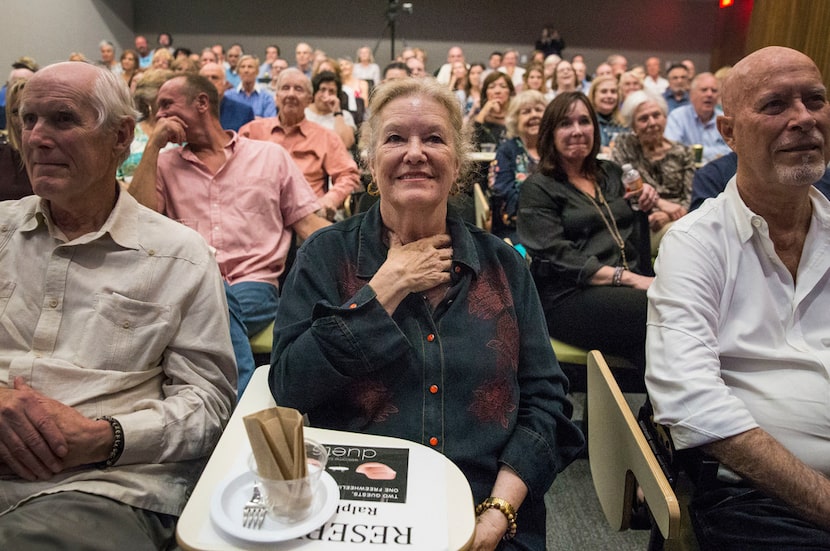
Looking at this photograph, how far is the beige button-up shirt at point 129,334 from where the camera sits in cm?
118

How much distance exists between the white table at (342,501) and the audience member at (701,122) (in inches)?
185

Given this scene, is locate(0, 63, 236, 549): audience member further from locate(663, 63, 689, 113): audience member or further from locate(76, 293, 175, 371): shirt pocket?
locate(663, 63, 689, 113): audience member

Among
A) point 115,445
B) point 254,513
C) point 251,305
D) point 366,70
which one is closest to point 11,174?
point 251,305

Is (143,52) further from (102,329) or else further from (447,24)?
(102,329)

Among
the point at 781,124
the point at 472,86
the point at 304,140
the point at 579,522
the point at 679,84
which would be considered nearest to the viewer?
the point at 781,124

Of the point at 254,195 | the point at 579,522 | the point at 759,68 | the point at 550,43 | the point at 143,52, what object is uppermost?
the point at 550,43

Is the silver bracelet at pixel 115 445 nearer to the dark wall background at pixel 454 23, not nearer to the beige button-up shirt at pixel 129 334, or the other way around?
the beige button-up shirt at pixel 129 334

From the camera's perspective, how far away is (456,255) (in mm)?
1295

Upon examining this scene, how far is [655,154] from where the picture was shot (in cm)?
341

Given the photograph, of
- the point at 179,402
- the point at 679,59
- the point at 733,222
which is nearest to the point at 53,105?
the point at 179,402

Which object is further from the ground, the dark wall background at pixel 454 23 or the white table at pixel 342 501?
the dark wall background at pixel 454 23

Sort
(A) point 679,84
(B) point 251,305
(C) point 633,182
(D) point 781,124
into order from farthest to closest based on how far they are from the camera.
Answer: (A) point 679,84
(C) point 633,182
(B) point 251,305
(D) point 781,124

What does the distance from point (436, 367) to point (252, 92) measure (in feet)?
20.8

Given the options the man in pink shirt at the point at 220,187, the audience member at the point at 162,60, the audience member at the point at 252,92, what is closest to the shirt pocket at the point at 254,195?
the man in pink shirt at the point at 220,187
